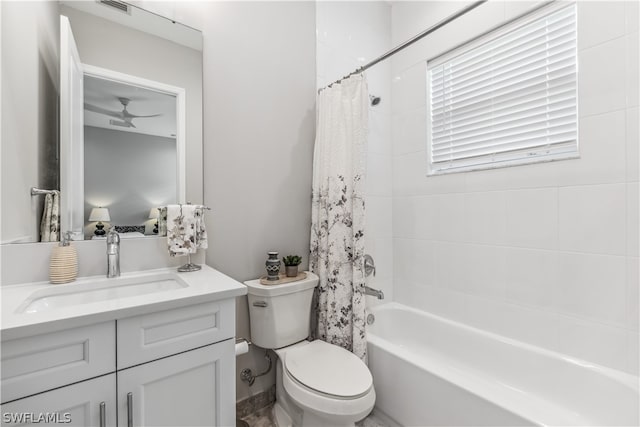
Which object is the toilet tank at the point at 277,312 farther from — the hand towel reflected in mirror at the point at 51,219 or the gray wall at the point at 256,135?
the hand towel reflected in mirror at the point at 51,219

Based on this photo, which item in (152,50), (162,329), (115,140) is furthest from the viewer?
(152,50)

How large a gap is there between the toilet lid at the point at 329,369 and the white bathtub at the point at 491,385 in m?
0.23

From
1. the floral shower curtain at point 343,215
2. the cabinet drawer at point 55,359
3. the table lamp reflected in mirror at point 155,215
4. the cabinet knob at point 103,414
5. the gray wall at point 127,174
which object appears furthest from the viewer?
the floral shower curtain at point 343,215

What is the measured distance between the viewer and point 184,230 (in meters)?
1.36

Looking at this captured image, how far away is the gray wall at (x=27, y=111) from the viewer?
1054 mm

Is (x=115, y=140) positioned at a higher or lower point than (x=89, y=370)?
higher

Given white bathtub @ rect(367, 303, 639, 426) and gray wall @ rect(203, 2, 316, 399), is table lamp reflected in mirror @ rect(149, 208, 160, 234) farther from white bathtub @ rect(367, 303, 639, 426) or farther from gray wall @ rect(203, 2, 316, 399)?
white bathtub @ rect(367, 303, 639, 426)

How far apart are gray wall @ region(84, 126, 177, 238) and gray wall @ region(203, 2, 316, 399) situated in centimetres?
20

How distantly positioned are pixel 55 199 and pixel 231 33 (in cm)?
116

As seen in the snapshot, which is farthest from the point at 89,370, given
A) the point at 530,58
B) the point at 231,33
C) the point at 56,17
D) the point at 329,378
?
the point at 530,58

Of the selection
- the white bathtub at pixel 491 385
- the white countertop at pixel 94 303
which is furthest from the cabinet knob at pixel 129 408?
the white bathtub at pixel 491 385

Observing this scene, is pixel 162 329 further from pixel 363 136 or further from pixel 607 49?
pixel 607 49

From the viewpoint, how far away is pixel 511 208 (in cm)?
169

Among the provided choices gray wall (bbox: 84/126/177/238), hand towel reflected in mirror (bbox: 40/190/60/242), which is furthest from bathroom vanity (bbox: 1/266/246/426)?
gray wall (bbox: 84/126/177/238)
